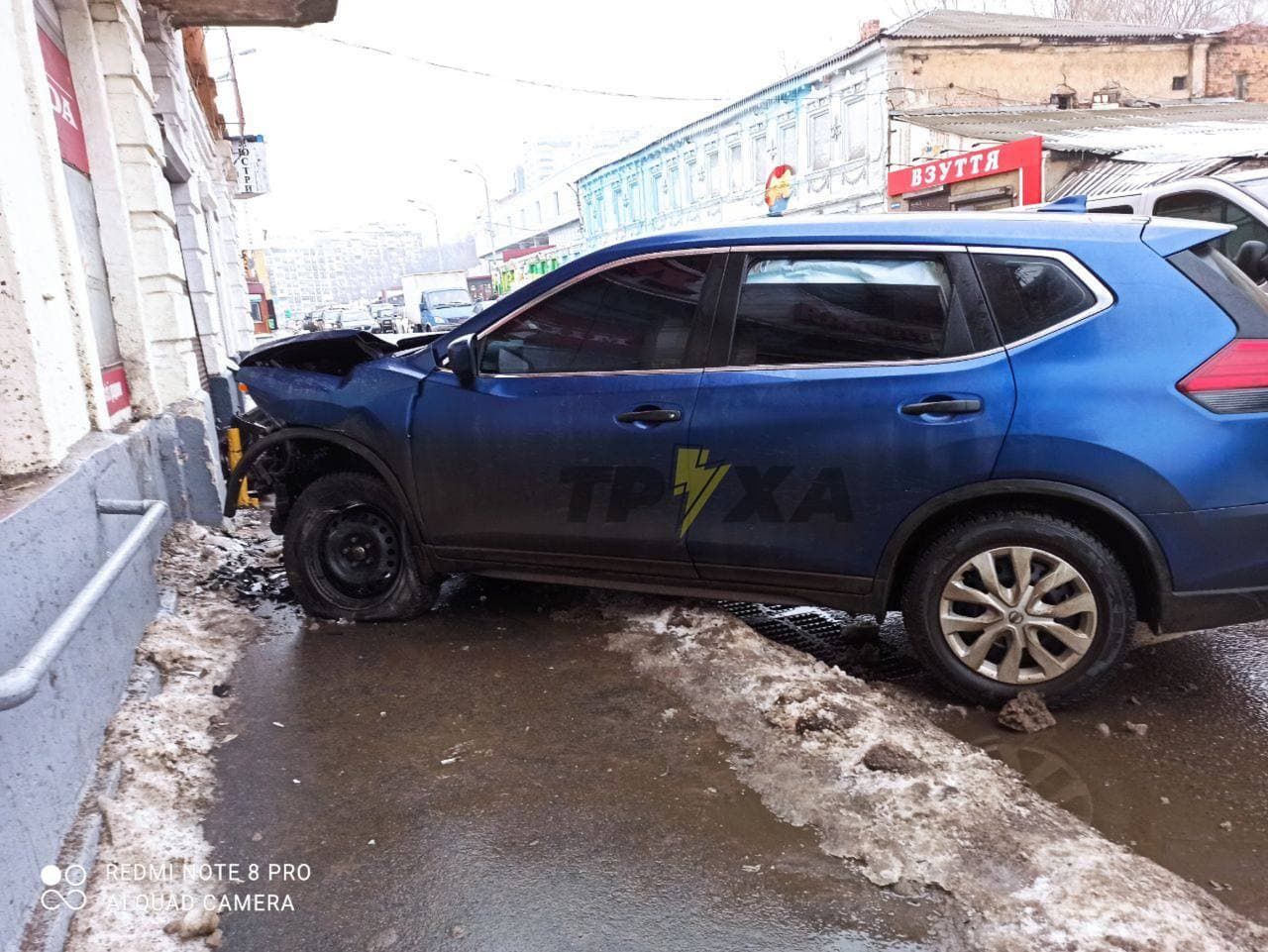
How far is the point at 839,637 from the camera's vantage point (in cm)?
414

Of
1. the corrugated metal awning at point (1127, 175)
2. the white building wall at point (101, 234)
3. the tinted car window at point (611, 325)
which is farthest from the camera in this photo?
the corrugated metal awning at point (1127, 175)

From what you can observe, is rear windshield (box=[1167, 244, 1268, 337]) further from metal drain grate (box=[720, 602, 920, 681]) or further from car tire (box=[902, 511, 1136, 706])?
metal drain grate (box=[720, 602, 920, 681])

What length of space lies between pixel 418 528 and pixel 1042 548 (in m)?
2.59

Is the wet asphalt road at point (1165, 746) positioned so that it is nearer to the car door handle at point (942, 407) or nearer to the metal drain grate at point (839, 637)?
the metal drain grate at point (839, 637)

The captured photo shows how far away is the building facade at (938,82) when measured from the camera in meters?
24.3

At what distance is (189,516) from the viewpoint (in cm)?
584

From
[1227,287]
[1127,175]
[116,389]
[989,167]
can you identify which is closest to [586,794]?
[1227,287]

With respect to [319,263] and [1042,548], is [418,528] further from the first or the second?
[319,263]

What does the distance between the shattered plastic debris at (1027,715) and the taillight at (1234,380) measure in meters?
1.16

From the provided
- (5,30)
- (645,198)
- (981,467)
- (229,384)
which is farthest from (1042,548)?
(645,198)

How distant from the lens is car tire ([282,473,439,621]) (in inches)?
167

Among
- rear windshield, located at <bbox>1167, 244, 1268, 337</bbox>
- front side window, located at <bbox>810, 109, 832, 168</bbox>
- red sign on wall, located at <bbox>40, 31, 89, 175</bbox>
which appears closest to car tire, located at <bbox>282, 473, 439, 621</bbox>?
red sign on wall, located at <bbox>40, 31, 89, 175</bbox>

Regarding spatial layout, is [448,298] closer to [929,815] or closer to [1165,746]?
[1165,746]

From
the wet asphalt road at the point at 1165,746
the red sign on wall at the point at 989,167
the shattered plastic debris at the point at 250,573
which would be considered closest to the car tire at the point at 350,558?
the shattered plastic debris at the point at 250,573
